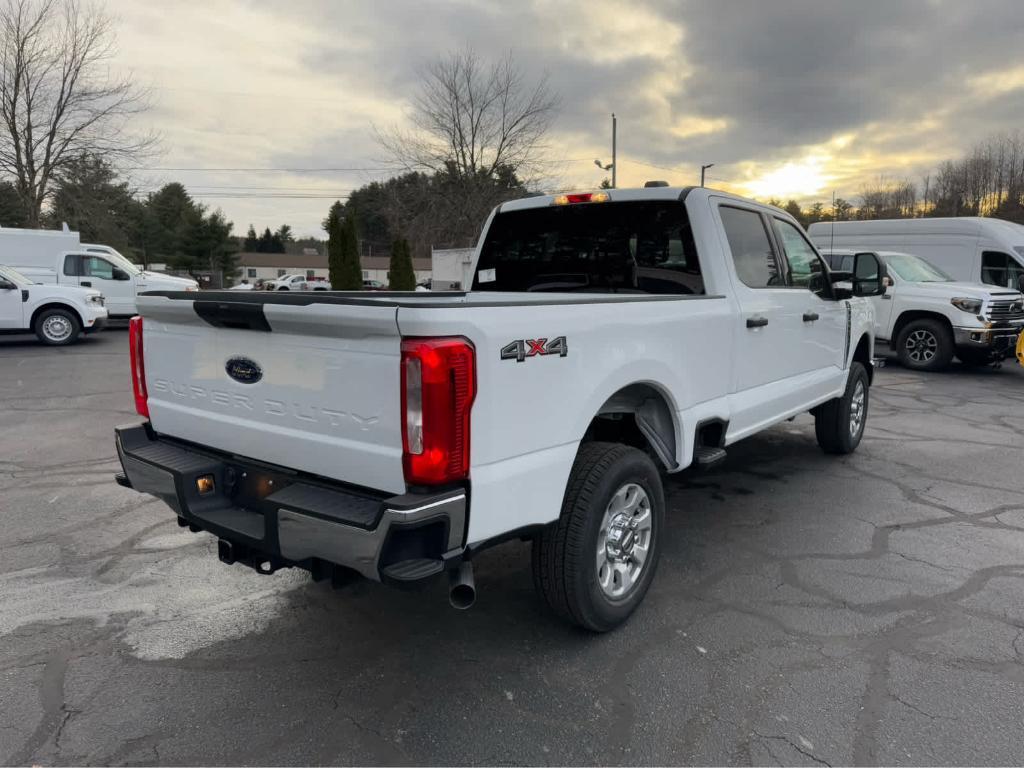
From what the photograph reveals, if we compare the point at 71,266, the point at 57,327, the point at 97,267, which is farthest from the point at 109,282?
the point at 57,327

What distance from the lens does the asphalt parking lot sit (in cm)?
246

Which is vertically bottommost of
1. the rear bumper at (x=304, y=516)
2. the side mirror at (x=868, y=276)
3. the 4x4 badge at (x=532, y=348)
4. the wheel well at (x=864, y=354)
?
the rear bumper at (x=304, y=516)

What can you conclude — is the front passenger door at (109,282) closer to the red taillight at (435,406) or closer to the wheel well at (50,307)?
the wheel well at (50,307)

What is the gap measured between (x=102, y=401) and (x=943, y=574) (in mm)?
8837

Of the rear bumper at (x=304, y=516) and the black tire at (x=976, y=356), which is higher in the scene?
the rear bumper at (x=304, y=516)

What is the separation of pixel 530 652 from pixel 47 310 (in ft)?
48.1

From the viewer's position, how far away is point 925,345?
38.9 ft

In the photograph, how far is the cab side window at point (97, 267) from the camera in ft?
56.6

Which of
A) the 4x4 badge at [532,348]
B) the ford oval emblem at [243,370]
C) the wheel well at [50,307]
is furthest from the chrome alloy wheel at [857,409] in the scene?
the wheel well at [50,307]

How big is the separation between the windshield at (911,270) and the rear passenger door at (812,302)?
7657 millimetres

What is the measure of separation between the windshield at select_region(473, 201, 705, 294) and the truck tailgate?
2.24 metres

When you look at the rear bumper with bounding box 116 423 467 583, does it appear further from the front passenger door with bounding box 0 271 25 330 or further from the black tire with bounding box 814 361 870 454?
the front passenger door with bounding box 0 271 25 330

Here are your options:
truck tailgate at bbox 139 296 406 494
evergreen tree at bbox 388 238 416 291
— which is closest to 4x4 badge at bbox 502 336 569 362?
truck tailgate at bbox 139 296 406 494

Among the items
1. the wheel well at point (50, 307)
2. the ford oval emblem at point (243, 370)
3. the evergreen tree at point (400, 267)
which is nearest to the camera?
the ford oval emblem at point (243, 370)
